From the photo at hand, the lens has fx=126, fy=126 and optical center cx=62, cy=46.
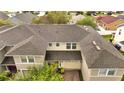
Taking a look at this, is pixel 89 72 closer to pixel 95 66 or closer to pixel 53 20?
pixel 95 66

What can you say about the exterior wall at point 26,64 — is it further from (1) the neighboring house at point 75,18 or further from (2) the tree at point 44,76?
(1) the neighboring house at point 75,18

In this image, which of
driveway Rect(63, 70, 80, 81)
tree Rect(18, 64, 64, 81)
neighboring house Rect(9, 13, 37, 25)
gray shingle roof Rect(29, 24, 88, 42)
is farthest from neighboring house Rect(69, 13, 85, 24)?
tree Rect(18, 64, 64, 81)

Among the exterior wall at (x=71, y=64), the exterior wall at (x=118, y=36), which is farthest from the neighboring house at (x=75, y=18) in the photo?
Result: the exterior wall at (x=71, y=64)

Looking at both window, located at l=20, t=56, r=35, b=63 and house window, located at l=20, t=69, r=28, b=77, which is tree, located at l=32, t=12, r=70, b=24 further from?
house window, located at l=20, t=69, r=28, b=77

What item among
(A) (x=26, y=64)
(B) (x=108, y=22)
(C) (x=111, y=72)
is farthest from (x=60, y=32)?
(B) (x=108, y=22)

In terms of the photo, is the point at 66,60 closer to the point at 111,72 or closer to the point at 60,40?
the point at 60,40
